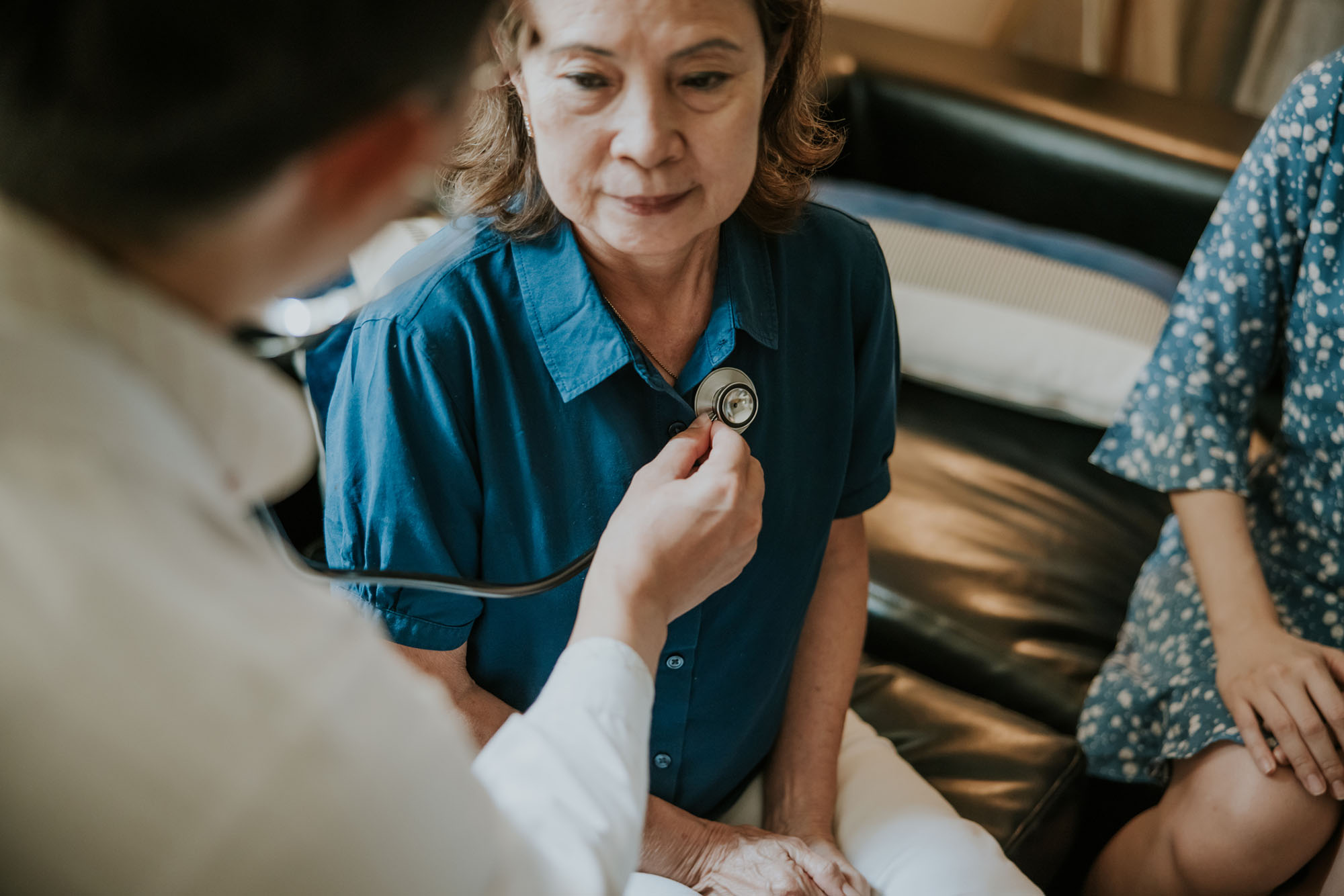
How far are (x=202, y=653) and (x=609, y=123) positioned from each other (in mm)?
576

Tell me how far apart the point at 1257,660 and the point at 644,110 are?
2.92ft

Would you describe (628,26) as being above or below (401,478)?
above

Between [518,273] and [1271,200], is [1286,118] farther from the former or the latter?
[518,273]

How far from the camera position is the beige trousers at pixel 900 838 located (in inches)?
41.5

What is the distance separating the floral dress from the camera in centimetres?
119

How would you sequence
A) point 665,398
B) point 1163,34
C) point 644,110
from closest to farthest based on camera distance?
point 644,110, point 665,398, point 1163,34

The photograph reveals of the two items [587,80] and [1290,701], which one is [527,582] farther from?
[1290,701]

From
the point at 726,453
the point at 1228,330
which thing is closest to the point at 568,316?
the point at 726,453

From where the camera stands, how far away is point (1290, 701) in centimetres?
113

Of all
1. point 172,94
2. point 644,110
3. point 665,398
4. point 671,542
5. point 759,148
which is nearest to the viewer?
point 172,94

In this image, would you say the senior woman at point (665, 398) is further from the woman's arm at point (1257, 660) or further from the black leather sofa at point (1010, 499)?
the woman's arm at point (1257, 660)

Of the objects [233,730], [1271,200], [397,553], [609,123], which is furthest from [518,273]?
[1271,200]

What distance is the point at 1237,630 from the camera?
1.21m

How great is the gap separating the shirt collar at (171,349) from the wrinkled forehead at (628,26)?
415mm
